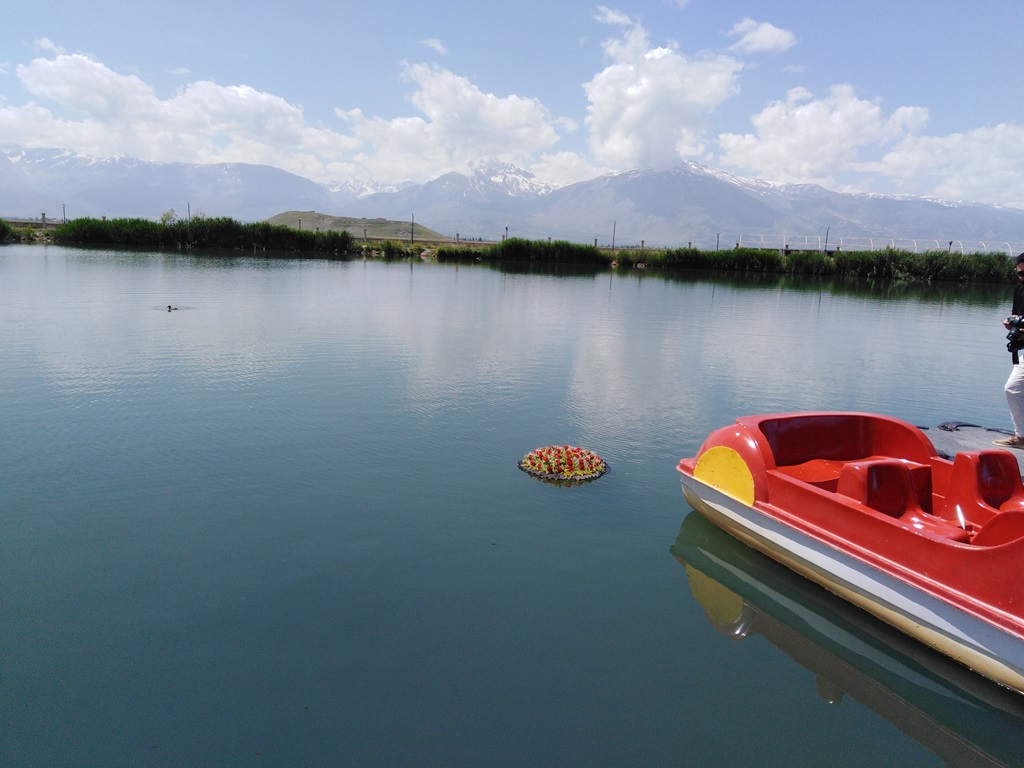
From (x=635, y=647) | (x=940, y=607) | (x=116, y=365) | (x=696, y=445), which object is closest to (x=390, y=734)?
(x=635, y=647)

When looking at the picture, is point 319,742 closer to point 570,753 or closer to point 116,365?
point 570,753

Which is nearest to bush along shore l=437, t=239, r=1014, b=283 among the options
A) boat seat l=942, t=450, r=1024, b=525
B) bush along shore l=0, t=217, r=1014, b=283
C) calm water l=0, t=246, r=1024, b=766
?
bush along shore l=0, t=217, r=1014, b=283

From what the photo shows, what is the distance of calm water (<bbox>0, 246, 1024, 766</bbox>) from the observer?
5246 millimetres

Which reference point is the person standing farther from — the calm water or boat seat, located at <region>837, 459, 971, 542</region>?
boat seat, located at <region>837, 459, 971, 542</region>

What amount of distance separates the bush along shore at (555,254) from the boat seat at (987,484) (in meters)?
77.1

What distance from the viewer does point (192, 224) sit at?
79562 millimetres

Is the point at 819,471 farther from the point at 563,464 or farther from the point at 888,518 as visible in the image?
the point at 563,464

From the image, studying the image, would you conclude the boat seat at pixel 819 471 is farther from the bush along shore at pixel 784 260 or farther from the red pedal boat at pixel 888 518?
the bush along shore at pixel 784 260

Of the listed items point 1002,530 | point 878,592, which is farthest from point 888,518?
point 1002,530

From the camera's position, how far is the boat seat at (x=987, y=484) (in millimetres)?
7348

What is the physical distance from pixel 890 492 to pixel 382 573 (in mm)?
5932

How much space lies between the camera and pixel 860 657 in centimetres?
655

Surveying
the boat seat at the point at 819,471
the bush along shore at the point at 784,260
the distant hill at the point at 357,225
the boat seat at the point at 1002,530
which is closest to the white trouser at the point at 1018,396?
the boat seat at the point at 819,471

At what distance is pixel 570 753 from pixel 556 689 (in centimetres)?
70
